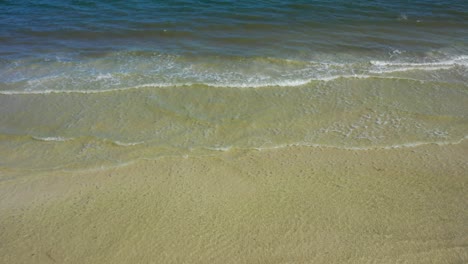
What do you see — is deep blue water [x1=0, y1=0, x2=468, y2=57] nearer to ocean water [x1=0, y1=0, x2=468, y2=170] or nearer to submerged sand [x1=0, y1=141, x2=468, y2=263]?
ocean water [x1=0, y1=0, x2=468, y2=170]

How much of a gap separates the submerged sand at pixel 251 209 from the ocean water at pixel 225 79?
56cm

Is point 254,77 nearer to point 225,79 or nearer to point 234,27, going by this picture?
point 225,79

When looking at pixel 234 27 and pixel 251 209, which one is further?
pixel 234 27

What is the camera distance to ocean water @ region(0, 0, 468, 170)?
27.1 feet

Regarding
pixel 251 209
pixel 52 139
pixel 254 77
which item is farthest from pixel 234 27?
pixel 251 209

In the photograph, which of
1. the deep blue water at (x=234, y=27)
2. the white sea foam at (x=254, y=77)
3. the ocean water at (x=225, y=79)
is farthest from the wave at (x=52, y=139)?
the deep blue water at (x=234, y=27)

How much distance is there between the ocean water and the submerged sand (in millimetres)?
562

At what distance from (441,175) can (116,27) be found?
41.7 feet

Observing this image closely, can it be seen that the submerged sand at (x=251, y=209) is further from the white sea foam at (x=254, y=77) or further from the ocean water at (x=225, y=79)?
the white sea foam at (x=254, y=77)

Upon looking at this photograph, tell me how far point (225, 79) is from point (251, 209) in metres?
5.26

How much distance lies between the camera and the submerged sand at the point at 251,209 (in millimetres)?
5684

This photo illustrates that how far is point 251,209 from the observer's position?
6.41 metres

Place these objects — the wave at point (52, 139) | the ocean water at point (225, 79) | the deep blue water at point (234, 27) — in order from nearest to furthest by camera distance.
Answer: the ocean water at point (225, 79)
the wave at point (52, 139)
the deep blue water at point (234, 27)

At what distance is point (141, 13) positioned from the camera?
16.9m
